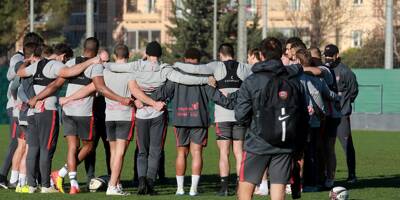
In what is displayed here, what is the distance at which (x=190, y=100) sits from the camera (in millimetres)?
17188

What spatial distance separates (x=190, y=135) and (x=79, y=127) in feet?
5.42

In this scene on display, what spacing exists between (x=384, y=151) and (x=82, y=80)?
1278cm

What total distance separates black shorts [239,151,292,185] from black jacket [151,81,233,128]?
188 inches

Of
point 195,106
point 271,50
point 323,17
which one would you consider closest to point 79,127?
point 195,106

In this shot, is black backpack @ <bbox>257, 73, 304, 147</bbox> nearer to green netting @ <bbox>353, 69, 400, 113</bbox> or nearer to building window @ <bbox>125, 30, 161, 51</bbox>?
green netting @ <bbox>353, 69, 400, 113</bbox>

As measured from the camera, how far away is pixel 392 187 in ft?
61.1

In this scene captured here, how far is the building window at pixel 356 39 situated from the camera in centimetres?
7306

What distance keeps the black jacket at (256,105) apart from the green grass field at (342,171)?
4.31m

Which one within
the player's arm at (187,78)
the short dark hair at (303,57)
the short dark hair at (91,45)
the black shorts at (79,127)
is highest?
the short dark hair at (91,45)

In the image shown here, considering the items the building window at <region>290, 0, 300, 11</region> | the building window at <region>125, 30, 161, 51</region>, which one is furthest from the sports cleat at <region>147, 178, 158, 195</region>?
the building window at <region>125, 30, 161, 51</region>

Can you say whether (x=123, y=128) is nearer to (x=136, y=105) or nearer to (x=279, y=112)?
(x=136, y=105)

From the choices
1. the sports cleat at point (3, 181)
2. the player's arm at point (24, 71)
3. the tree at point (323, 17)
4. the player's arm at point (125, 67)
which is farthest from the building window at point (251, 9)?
the player's arm at point (125, 67)

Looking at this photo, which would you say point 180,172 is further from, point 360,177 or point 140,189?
point 360,177

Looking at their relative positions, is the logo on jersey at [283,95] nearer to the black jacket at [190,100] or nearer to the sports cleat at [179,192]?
the black jacket at [190,100]
